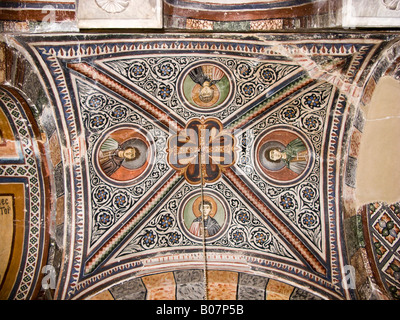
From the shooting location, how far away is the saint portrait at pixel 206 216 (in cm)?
498

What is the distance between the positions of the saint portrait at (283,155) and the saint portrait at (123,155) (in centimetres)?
168

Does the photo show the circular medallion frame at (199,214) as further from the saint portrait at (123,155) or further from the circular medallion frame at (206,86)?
the circular medallion frame at (206,86)

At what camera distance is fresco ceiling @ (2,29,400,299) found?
14.0ft

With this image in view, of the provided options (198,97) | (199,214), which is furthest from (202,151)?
(199,214)

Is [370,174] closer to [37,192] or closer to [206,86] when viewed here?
[206,86]

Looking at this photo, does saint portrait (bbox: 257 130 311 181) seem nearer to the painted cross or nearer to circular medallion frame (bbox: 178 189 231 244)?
the painted cross

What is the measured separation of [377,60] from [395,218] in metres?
1.98

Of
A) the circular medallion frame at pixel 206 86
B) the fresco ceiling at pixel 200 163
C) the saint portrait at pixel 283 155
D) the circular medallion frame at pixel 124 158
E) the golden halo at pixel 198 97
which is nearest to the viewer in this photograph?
the fresco ceiling at pixel 200 163

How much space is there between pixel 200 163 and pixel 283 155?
1.19 m

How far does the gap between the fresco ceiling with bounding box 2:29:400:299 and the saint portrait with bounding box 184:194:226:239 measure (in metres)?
0.02

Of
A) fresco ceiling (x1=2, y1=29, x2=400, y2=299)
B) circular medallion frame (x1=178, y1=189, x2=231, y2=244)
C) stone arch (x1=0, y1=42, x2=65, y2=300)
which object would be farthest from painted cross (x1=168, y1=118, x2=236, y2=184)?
stone arch (x1=0, y1=42, x2=65, y2=300)

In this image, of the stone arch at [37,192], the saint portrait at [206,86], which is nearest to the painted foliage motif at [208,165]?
A: the saint portrait at [206,86]
